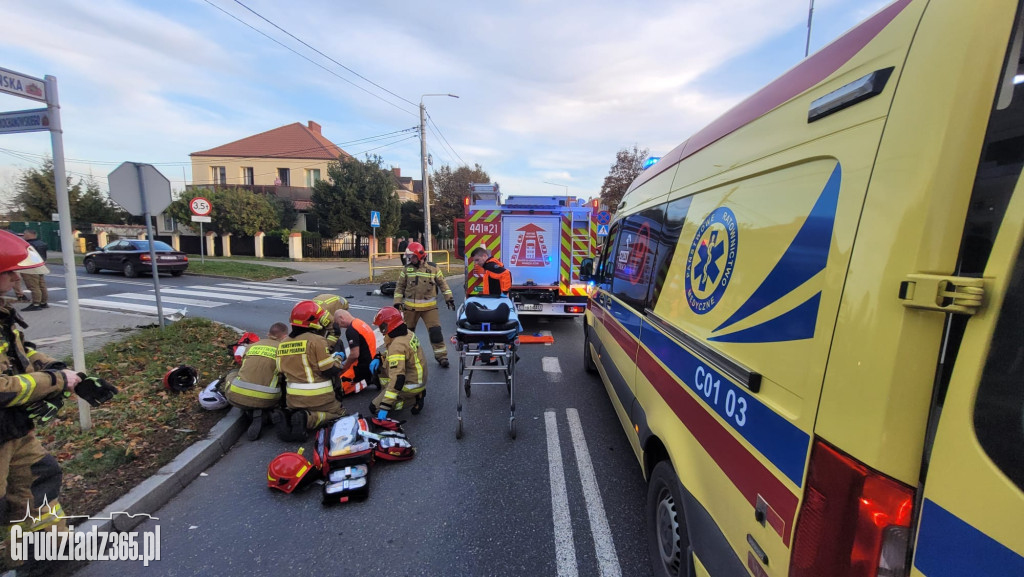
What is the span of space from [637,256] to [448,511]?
2334mm

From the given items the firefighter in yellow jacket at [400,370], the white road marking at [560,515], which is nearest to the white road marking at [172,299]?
the firefighter in yellow jacket at [400,370]

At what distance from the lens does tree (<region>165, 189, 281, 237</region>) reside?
2638cm

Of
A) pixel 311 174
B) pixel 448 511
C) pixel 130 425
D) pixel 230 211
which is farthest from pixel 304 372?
pixel 311 174

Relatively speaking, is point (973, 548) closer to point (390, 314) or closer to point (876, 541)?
point (876, 541)

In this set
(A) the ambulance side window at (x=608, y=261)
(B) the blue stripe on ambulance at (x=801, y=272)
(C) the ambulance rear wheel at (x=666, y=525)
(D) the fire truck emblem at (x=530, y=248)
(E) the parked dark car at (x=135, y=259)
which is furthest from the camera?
(E) the parked dark car at (x=135, y=259)

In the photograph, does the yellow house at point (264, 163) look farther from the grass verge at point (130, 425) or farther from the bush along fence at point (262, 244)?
the grass verge at point (130, 425)

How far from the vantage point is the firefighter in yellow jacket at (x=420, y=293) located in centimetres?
610

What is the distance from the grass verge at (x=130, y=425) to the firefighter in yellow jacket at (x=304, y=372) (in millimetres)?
790

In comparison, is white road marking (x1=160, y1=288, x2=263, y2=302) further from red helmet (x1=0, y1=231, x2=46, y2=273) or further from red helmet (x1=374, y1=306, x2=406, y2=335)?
red helmet (x1=0, y1=231, x2=46, y2=273)

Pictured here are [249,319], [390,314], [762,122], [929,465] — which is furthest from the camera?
[249,319]

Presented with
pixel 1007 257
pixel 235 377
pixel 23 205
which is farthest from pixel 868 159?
pixel 23 205

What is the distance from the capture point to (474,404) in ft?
16.2

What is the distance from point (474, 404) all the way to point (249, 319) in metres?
6.60

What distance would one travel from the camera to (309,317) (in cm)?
408
